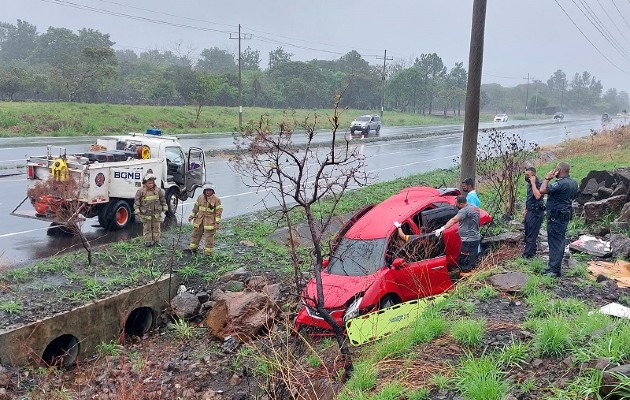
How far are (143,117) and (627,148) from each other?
31.0 meters

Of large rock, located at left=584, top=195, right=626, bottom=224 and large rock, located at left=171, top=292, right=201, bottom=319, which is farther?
large rock, located at left=584, top=195, right=626, bottom=224

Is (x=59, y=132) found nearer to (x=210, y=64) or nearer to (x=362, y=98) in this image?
(x=362, y=98)

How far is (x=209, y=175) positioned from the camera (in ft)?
72.1

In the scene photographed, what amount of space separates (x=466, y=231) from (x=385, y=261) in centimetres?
155

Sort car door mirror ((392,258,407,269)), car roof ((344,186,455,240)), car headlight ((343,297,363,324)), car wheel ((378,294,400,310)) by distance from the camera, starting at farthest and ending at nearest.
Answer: car roof ((344,186,455,240)) → car door mirror ((392,258,407,269)) → car wheel ((378,294,400,310)) → car headlight ((343,297,363,324))

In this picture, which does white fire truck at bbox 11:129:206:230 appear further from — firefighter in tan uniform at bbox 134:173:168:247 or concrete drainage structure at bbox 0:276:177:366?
concrete drainage structure at bbox 0:276:177:366

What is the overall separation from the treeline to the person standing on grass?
10.8 meters

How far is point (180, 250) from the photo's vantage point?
35.7ft

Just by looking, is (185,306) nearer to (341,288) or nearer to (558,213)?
Answer: (341,288)

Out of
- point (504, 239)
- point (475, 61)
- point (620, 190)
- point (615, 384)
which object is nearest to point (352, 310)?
point (615, 384)

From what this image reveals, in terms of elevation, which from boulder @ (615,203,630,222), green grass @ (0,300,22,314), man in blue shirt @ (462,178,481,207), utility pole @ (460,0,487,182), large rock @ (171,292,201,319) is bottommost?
large rock @ (171,292,201,319)

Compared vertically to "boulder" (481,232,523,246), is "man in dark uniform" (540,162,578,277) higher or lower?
higher

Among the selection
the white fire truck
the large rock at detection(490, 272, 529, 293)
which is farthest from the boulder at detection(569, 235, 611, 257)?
the white fire truck

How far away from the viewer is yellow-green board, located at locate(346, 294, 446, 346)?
632 centimetres
